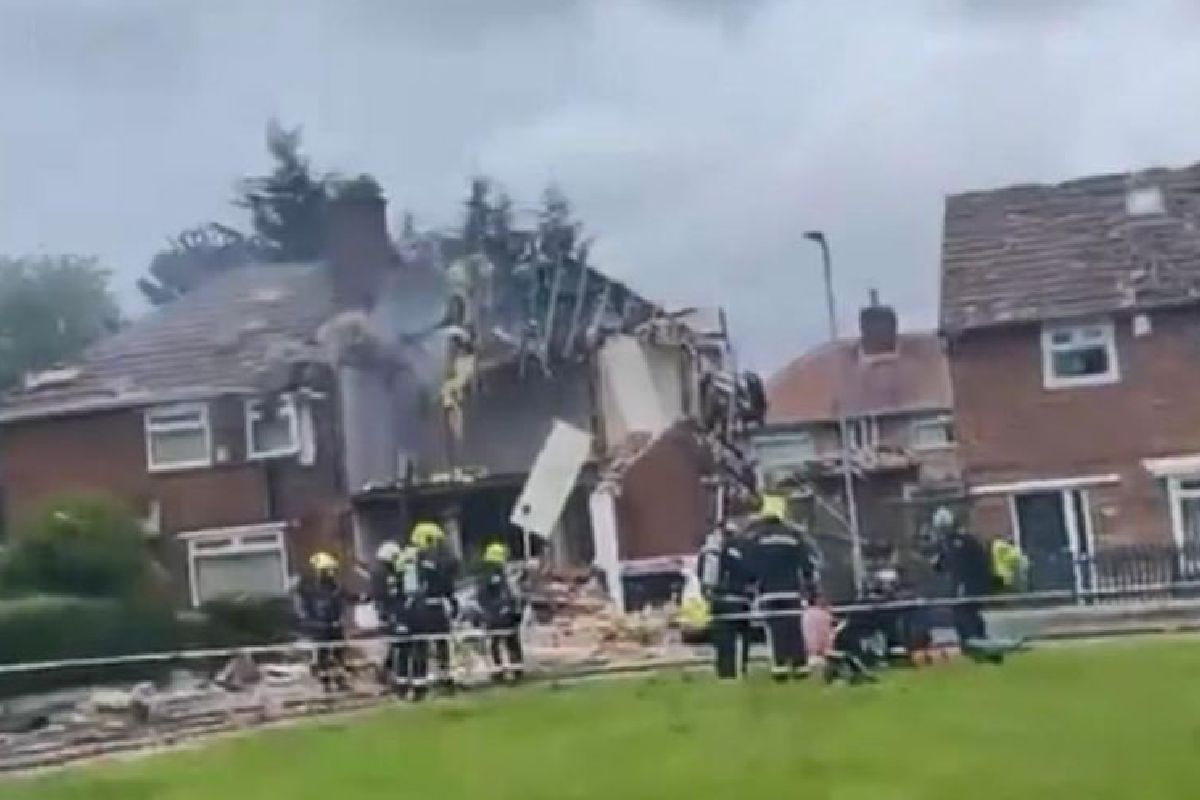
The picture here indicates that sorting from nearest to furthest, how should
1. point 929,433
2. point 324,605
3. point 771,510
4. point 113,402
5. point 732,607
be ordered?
point 732,607, point 771,510, point 324,605, point 113,402, point 929,433

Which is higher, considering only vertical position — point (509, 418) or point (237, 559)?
point (509, 418)

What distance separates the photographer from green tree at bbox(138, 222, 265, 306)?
78312 millimetres

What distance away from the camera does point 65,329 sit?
282 feet

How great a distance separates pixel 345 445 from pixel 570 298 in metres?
5.86

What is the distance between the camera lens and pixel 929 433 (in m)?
63.0

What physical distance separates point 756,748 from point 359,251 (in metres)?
35.0

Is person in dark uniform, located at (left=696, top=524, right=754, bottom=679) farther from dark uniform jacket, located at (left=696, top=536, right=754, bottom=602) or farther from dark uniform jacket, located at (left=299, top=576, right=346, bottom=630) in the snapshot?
dark uniform jacket, located at (left=299, top=576, right=346, bottom=630)

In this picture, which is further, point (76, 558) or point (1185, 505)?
point (1185, 505)

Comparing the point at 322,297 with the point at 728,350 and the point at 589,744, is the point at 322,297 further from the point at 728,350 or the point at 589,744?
the point at 589,744

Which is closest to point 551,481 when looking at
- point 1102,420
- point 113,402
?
point 113,402

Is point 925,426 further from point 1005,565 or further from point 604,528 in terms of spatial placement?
point 1005,565

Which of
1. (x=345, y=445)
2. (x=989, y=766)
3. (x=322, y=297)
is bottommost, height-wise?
(x=989, y=766)

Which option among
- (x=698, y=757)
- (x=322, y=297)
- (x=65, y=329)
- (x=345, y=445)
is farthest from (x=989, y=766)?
(x=65, y=329)

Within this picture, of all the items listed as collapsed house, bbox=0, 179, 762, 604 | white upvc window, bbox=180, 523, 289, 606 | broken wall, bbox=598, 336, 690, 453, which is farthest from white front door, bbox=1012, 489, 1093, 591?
white upvc window, bbox=180, 523, 289, 606
